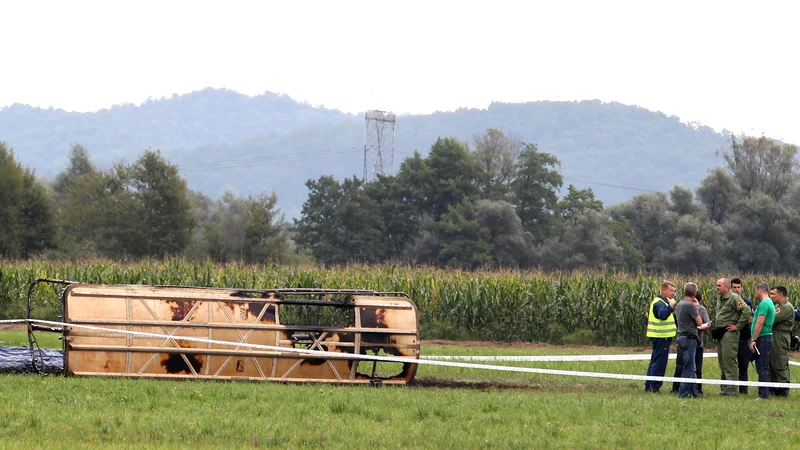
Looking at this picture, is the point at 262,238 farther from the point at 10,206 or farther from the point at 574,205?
the point at 574,205

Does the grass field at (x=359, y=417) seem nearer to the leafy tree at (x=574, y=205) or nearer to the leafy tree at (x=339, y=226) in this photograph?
the leafy tree at (x=339, y=226)

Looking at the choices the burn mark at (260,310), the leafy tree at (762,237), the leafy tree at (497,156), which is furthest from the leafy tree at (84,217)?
the burn mark at (260,310)

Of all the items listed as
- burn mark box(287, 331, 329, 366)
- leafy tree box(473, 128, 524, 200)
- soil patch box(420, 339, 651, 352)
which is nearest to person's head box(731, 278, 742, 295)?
burn mark box(287, 331, 329, 366)

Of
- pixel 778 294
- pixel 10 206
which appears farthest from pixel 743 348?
pixel 10 206

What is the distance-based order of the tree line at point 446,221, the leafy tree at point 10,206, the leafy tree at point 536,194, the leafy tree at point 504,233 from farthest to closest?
1. the leafy tree at point 536,194
2. the leafy tree at point 504,233
3. the tree line at point 446,221
4. the leafy tree at point 10,206

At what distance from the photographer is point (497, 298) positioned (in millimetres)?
34594

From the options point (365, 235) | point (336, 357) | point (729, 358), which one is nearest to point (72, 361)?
point (336, 357)

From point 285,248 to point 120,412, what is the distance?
208 ft

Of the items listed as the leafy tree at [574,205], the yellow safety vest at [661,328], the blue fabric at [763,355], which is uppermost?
the leafy tree at [574,205]

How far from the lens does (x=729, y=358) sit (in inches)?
741

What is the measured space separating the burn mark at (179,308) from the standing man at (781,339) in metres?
10.5

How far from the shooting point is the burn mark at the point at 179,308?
18438 millimetres

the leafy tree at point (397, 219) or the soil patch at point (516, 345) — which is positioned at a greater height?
the leafy tree at point (397, 219)

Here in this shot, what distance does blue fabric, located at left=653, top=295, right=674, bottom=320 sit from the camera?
18.5 meters
